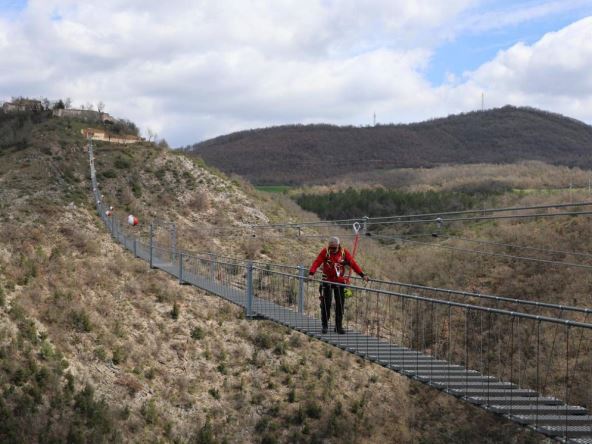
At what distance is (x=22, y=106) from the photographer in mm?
39562

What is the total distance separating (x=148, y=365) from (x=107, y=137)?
2217cm

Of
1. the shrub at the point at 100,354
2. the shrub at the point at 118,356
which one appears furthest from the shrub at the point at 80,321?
the shrub at the point at 118,356

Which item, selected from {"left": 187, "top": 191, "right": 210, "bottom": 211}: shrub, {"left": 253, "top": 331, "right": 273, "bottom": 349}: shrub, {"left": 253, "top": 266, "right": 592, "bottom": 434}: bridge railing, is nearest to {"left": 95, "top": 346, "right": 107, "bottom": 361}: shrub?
{"left": 253, "top": 266, "right": 592, "bottom": 434}: bridge railing

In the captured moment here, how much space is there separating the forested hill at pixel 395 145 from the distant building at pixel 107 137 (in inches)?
2009

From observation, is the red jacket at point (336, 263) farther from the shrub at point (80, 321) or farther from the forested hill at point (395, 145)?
the forested hill at point (395, 145)

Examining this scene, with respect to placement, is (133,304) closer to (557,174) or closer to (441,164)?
(557,174)

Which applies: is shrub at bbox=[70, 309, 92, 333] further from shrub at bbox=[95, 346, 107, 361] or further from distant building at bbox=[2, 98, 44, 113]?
distant building at bbox=[2, 98, 44, 113]

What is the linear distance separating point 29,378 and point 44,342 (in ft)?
4.98

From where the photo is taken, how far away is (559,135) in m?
102

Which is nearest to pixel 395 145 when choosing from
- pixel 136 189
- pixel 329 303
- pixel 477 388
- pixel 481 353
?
pixel 136 189

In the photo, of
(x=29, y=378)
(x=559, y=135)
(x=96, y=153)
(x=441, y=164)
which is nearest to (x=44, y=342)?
(x=29, y=378)

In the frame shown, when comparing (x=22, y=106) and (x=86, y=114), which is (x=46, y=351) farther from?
(x=22, y=106)

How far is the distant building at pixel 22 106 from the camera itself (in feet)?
129

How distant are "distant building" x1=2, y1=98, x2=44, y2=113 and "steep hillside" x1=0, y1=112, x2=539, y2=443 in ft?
39.6
